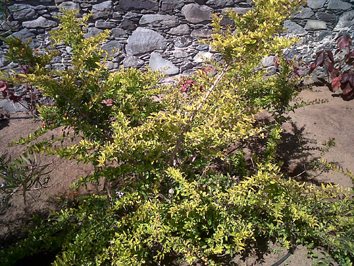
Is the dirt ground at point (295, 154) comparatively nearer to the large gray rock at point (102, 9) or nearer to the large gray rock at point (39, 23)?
the large gray rock at point (39, 23)

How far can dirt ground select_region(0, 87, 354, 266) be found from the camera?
2082 mm

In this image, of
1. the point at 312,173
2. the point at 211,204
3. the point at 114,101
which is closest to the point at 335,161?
the point at 312,173

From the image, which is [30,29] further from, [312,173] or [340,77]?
[340,77]

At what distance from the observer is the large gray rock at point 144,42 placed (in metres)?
3.61

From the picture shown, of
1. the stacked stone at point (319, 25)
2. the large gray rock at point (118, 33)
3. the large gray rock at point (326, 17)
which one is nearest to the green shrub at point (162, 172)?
the large gray rock at point (118, 33)

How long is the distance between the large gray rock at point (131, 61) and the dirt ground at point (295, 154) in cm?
155

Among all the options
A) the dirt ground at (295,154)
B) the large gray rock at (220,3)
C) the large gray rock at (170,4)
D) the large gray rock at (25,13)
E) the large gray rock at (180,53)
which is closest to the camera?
the dirt ground at (295,154)

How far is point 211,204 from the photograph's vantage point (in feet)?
5.30

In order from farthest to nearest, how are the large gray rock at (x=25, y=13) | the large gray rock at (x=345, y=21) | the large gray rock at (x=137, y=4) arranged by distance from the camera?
the large gray rock at (x=345, y=21) < the large gray rock at (x=137, y=4) < the large gray rock at (x=25, y=13)

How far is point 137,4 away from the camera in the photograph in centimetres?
338

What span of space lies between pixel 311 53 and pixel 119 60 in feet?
10.9

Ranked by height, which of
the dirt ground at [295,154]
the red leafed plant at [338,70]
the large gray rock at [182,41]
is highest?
the large gray rock at [182,41]

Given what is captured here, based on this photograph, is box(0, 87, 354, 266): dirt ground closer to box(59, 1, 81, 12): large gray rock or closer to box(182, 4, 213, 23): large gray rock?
box(59, 1, 81, 12): large gray rock

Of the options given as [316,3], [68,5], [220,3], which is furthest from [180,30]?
[316,3]
